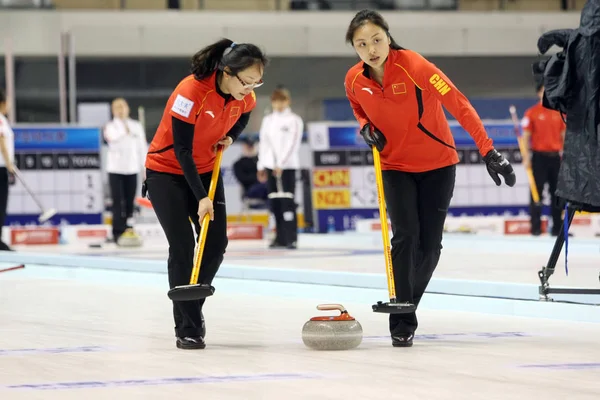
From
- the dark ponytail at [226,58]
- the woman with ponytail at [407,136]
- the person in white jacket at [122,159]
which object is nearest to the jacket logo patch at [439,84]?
the woman with ponytail at [407,136]

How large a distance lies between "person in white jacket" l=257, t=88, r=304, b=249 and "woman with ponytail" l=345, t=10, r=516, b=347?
18.7ft

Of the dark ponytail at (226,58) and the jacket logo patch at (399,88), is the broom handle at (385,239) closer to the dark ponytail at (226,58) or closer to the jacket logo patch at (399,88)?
the jacket logo patch at (399,88)

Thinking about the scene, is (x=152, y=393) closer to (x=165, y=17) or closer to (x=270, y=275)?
(x=270, y=275)

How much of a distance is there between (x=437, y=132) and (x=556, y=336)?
0.90m

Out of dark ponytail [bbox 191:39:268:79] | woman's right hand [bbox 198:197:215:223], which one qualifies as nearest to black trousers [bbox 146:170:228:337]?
woman's right hand [bbox 198:197:215:223]

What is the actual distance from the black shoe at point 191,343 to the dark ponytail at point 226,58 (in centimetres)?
97

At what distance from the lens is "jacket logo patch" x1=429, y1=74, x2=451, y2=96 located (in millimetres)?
4176

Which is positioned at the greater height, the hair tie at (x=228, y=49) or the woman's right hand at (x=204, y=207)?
the hair tie at (x=228, y=49)

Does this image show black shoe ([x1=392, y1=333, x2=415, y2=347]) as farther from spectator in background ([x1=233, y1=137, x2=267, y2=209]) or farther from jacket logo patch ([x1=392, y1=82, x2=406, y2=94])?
spectator in background ([x1=233, y1=137, x2=267, y2=209])

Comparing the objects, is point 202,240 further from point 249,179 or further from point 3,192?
point 249,179

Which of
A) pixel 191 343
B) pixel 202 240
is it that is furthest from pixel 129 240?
pixel 191 343

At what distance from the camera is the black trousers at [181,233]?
14.3ft

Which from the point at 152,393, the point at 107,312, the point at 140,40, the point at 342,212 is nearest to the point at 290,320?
the point at 107,312

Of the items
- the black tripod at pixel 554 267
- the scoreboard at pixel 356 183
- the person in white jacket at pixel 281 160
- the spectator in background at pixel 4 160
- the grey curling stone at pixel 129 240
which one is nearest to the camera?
the black tripod at pixel 554 267
